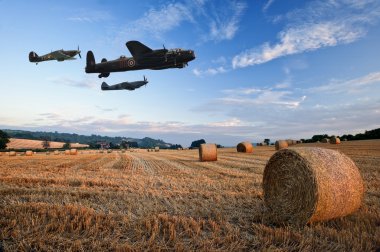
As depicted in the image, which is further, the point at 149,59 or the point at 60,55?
the point at 60,55

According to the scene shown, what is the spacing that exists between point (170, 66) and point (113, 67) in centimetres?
758

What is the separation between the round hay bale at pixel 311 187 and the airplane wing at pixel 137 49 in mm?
22099

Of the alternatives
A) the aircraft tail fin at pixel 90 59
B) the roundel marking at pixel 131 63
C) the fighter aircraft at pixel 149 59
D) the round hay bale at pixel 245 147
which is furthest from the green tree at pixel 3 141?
the roundel marking at pixel 131 63

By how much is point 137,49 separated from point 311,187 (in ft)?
78.7

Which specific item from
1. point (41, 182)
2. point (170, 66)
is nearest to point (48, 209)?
point (41, 182)

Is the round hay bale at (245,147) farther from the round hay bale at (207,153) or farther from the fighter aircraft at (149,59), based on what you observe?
the fighter aircraft at (149,59)

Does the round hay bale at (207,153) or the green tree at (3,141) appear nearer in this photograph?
the round hay bale at (207,153)

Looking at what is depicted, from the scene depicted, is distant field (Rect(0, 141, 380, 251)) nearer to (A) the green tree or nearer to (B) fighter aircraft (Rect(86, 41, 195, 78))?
(B) fighter aircraft (Rect(86, 41, 195, 78))

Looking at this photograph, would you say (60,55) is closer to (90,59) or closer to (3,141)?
(90,59)

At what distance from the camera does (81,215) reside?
7480 millimetres

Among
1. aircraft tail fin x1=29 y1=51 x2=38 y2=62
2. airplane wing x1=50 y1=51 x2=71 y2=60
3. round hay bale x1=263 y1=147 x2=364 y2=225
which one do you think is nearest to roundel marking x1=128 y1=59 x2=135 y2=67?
airplane wing x1=50 y1=51 x2=71 y2=60

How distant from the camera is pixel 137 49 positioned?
2881 centimetres

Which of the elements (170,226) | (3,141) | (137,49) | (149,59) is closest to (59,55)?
(137,49)

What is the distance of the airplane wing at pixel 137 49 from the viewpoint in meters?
28.3
